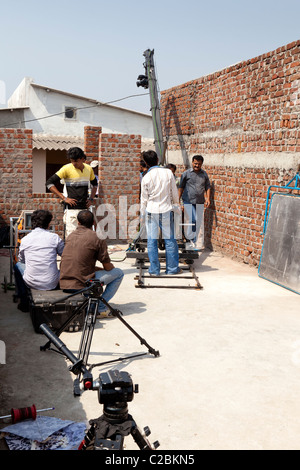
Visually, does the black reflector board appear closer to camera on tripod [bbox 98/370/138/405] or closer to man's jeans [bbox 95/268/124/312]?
man's jeans [bbox 95/268/124/312]

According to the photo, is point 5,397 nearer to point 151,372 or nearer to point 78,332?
point 151,372

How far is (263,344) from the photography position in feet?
17.0

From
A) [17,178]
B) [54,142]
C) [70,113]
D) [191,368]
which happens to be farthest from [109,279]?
[70,113]

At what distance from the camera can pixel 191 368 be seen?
4.54 m

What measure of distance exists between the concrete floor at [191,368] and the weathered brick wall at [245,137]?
2.14 meters

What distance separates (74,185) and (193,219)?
342 cm

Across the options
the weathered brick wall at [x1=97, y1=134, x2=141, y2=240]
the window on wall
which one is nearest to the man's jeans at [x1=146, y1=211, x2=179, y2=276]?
the weathered brick wall at [x1=97, y1=134, x2=141, y2=240]

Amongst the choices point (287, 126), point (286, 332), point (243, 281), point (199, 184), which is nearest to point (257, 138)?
point (287, 126)

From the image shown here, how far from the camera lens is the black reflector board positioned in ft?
24.1

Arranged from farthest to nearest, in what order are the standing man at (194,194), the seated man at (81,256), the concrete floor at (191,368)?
the standing man at (194,194)
the seated man at (81,256)
the concrete floor at (191,368)

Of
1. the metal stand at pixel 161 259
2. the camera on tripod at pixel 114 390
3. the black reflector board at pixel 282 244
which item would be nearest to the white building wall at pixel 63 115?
the metal stand at pixel 161 259

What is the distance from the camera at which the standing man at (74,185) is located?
7.56 metres

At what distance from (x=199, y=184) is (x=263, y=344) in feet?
17.4

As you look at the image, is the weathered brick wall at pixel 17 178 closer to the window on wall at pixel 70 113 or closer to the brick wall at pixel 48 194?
the brick wall at pixel 48 194
